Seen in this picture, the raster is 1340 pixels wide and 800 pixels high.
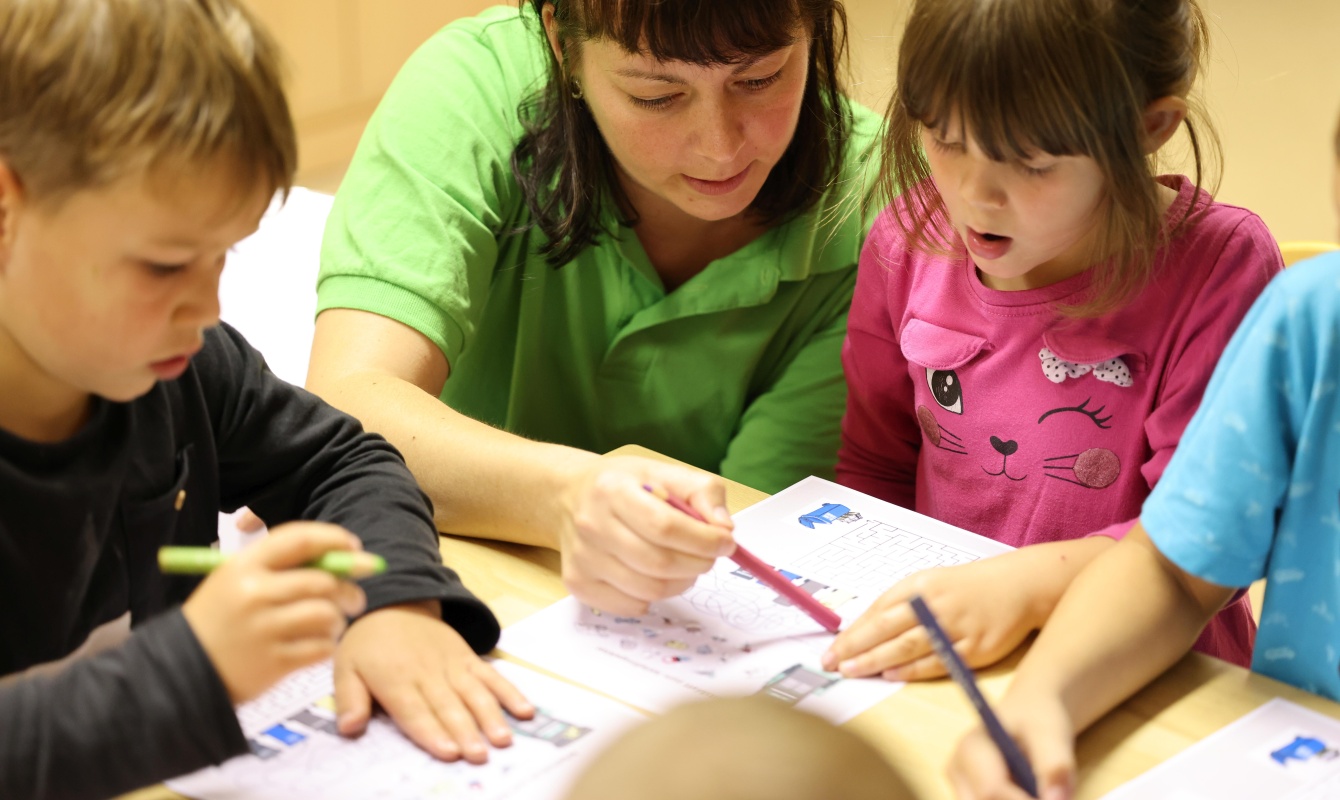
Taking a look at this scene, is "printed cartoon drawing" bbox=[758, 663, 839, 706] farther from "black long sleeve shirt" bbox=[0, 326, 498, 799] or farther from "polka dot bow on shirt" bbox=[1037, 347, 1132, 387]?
"polka dot bow on shirt" bbox=[1037, 347, 1132, 387]

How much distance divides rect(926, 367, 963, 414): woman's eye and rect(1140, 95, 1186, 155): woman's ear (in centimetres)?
28

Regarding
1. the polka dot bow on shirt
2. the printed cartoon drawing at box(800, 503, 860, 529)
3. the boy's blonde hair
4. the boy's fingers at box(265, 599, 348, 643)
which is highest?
the boy's blonde hair

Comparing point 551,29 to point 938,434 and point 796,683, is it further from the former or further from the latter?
point 796,683

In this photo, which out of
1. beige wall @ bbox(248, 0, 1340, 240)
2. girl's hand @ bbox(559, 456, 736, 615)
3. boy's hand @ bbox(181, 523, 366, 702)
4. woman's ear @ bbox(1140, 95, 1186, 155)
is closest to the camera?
boy's hand @ bbox(181, 523, 366, 702)

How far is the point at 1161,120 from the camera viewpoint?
1.04 meters

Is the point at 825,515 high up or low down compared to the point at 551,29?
down

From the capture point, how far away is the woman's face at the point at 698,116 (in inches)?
45.6

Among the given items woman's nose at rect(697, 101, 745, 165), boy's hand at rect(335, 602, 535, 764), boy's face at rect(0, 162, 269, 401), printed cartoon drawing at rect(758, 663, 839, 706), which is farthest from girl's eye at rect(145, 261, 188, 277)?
woman's nose at rect(697, 101, 745, 165)

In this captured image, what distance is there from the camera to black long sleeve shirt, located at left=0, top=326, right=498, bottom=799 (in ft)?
2.19

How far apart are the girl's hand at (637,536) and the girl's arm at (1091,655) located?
8.6 inches

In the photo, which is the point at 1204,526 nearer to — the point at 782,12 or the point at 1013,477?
the point at 1013,477

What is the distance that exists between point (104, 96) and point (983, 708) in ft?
1.91

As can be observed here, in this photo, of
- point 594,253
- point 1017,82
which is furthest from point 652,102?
point 1017,82

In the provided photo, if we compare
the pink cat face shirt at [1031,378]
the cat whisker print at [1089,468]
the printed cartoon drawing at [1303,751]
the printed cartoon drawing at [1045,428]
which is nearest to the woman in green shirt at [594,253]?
the pink cat face shirt at [1031,378]
